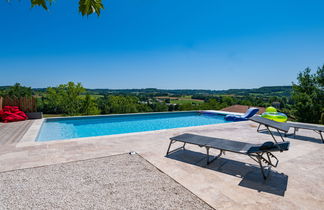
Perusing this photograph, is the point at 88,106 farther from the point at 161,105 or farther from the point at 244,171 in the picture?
the point at 244,171

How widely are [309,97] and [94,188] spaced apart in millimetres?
13892

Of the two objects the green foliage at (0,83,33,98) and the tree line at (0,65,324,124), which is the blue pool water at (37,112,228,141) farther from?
the green foliage at (0,83,33,98)

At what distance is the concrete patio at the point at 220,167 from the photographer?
2516mm

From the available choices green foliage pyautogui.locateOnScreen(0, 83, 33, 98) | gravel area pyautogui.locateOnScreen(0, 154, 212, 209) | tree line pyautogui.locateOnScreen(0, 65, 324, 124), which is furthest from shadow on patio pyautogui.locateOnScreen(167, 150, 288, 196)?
green foliage pyautogui.locateOnScreen(0, 83, 33, 98)

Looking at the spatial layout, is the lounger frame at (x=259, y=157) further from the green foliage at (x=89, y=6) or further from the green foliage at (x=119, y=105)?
the green foliage at (x=119, y=105)

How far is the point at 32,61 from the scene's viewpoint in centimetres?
2080

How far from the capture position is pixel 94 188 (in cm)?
279

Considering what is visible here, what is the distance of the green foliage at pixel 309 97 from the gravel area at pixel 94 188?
12491 millimetres

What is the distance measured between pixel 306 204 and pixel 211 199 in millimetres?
1275

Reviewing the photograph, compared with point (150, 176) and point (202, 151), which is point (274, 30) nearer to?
point (202, 151)

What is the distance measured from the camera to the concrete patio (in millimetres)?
2516

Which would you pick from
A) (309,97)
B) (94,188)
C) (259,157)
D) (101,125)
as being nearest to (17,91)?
(101,125)

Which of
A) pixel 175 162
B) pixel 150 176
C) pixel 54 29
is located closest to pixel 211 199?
pixel 150 176

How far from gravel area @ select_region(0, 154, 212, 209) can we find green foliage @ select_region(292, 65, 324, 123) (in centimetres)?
1249
